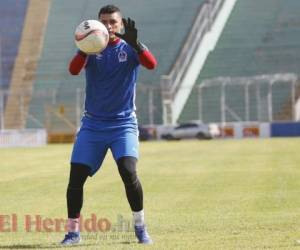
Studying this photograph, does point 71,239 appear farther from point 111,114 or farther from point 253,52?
point 253,52

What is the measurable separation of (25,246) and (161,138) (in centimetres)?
4930

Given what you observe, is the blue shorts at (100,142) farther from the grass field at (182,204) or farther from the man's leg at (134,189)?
the grass field at (182,204)

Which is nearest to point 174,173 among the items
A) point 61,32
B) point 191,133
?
point 191,133

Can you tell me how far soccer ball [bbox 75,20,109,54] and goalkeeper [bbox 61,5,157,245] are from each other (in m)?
0.15

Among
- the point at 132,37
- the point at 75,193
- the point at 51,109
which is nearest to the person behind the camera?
the point at 132,37

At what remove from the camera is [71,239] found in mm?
8828

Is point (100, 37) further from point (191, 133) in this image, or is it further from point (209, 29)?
point (209, 29)

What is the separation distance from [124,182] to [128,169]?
15cm

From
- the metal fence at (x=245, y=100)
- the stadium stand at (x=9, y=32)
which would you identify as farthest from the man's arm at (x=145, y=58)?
the stadium stand at (x=9, y=32)

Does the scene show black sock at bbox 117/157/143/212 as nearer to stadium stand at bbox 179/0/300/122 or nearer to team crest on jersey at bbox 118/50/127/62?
team crest on jersey at bbox 118/50/127/62

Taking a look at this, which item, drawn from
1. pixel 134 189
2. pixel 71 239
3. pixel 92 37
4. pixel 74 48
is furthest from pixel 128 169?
pixel 74 48

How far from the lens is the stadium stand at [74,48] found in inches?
2400

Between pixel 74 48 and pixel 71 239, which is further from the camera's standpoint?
pixel 74 48

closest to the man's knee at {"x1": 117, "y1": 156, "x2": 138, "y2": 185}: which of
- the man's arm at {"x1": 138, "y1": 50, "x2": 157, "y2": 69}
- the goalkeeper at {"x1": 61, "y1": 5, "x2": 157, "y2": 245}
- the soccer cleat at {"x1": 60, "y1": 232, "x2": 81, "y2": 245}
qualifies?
the goalkeeper at {"x1": 61, "y1": 5, "x2": 157, "y2": 245}
